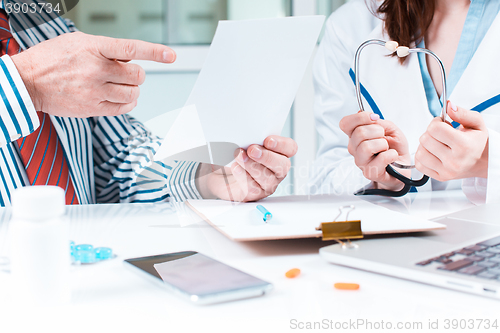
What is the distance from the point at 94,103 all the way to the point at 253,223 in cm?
31

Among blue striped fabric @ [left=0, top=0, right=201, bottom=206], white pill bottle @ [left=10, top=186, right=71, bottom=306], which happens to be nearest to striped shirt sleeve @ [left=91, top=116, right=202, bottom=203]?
blue striped fabric @ [left=0, top=0, right=201, bottom=206]

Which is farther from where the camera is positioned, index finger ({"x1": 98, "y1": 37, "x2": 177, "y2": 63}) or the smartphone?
index finger ({"x1": 98, "y1": 37, "x2": 177, "y2": 63})

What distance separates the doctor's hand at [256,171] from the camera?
29.7 inches

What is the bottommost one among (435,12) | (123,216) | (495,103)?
(123,216)

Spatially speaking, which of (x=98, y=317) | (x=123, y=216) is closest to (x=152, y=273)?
(x=98, y=317)

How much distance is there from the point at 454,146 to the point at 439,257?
36cm

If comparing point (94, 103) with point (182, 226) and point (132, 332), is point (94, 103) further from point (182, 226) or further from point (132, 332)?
point (132, 332)

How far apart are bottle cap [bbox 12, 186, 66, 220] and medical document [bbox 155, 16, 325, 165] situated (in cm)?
33

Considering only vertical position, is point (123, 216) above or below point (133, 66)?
below

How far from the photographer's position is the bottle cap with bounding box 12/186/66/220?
1.05 feet

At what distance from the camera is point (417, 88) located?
1042 millimetres

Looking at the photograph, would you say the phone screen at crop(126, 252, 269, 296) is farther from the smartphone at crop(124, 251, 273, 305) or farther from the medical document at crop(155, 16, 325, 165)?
the medical document at crop(155, 16, 325, 165)

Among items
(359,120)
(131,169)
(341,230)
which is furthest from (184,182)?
(341,230)

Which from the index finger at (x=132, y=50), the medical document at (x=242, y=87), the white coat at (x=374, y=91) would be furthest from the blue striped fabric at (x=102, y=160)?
the white coat at (x=374, y=91)
